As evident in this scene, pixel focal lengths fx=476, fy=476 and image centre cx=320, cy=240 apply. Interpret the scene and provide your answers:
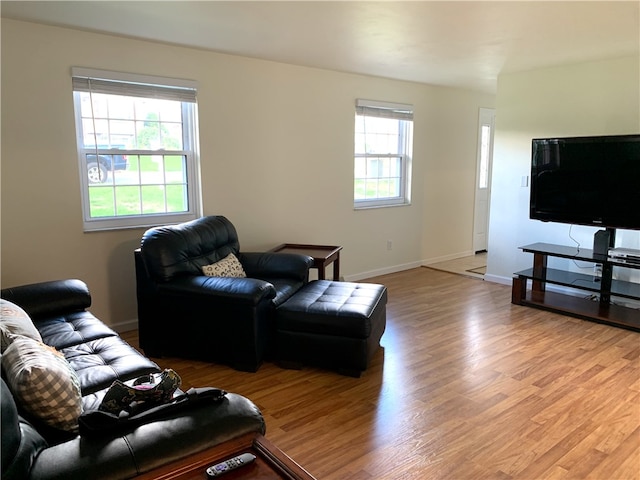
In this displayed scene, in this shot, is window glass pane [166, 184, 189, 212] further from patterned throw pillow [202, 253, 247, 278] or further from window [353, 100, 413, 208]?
window [353, 100, 413, 208]

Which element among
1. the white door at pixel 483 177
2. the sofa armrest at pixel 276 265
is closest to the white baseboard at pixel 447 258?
the white door at pixel 483 177

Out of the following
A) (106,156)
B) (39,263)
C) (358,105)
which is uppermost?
(358,105)

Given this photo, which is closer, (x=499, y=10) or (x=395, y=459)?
(x=395, y=459)

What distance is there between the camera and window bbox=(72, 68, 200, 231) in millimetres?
→ 3545

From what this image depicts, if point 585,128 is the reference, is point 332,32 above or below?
above

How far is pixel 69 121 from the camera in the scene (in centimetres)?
340

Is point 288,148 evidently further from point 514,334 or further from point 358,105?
point 514,334

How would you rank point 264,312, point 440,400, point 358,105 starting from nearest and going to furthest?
1. point 440,400
2. point 264,312
3. point 358,105

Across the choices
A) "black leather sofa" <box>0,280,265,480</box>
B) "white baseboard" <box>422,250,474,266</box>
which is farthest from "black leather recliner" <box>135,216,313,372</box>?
"white baseboard" <box>422,250,474,266</box>

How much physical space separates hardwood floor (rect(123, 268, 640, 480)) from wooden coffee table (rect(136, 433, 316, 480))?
29.5 inches

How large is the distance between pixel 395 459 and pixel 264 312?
1238 millimetres

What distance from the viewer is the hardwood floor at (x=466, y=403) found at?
2168 mm

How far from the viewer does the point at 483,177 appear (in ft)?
22.1

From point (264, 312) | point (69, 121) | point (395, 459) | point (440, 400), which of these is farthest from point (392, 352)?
point (69, 121)
